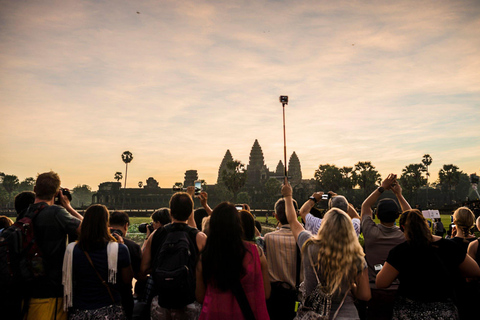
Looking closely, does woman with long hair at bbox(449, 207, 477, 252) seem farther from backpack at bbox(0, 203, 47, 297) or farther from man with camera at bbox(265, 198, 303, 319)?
backpack at bbox(0, 203, 47, 297)

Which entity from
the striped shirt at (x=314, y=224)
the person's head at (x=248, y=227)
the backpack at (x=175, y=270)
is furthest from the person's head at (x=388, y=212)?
the backpack at (x=175, y=270)

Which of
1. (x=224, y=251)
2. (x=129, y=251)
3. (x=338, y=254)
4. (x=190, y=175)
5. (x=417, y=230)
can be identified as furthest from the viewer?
(x=190, y=175)

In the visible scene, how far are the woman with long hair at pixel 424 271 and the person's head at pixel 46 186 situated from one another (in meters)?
3.54

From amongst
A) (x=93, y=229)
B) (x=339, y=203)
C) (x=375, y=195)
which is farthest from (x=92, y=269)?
(x=375, y=195)

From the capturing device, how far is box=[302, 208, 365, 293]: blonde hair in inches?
127

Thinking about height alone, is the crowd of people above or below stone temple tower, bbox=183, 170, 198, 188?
below

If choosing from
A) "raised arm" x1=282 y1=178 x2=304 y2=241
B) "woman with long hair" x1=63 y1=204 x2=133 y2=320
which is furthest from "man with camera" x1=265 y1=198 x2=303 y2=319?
"woman with long hair" x1=63 y1=204 x2=133 y2=320

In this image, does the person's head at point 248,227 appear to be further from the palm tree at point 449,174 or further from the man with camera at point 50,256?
the palm tree at point 449,174

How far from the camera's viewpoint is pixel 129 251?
4.35 meters

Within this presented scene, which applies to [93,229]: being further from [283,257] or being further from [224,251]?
[283,257]

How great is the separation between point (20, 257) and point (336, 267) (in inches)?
125

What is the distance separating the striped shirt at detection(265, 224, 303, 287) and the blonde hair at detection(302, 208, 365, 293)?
1.17m

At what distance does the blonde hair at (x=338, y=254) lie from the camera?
3.22 metres

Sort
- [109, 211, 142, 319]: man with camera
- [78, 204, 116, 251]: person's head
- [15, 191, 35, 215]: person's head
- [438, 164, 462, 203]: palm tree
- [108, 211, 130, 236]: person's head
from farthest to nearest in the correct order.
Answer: [438, 164, 462, 203]: palm tree
[108, 211, 130, 236]: person's head
[15, 191, 35, 215]: person's head
[109, 211, 142, 319]: man with camera
[78, 204, 116, 251]: person's head
